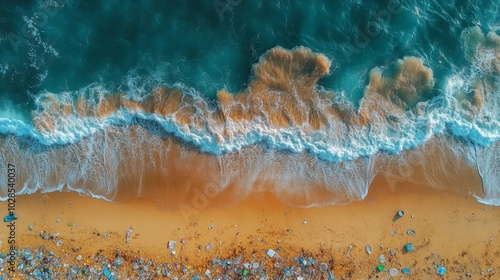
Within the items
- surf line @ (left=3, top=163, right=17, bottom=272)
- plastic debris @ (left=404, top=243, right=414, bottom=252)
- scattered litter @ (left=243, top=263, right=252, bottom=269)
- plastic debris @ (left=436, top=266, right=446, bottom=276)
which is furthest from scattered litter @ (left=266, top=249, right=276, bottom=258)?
surf line @ (left=3, top=163, right=17, bottom=272)

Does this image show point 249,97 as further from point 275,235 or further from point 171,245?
point 171,245

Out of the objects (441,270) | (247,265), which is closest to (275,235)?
(247,265)

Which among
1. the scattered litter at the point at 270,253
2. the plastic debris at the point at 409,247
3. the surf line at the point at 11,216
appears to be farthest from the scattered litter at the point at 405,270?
the surf line at the point at 11,216

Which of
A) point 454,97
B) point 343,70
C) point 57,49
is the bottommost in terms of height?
point 454,97

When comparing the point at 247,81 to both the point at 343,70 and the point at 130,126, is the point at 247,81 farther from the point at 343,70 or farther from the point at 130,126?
the point at 130,126

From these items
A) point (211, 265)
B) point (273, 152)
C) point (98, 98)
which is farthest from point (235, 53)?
point (211, 265)

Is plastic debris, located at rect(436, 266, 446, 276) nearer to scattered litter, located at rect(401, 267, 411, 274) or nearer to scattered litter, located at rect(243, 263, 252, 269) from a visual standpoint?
scattered litter, located at rect(401, 267, 411, 274)

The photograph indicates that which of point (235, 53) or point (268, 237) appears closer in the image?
point (268, 237)

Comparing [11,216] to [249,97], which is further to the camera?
[249,97]
